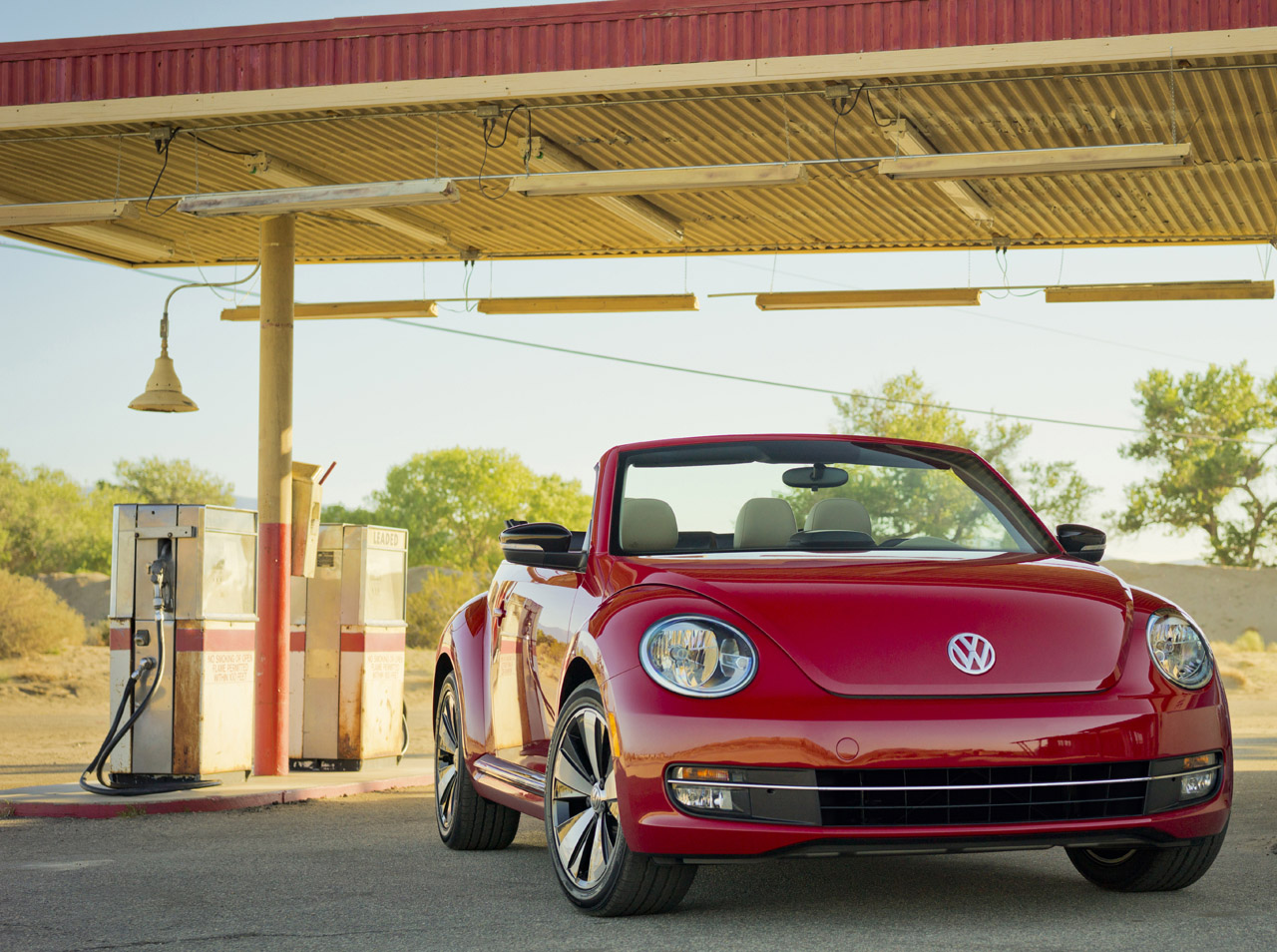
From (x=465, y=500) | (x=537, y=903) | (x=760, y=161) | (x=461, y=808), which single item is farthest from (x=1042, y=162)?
(x=465, y=500)

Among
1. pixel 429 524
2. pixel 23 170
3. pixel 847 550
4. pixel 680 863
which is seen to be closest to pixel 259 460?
pixel 23 170

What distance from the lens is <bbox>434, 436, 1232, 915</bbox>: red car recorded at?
16.0 feet

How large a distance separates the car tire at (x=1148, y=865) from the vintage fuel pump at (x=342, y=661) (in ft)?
25.2

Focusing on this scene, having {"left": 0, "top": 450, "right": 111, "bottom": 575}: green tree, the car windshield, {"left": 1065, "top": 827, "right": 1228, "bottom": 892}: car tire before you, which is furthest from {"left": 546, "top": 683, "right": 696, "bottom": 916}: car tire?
{"left": 0, "top": 450, "right": 111, "bottom": 575}: green tree

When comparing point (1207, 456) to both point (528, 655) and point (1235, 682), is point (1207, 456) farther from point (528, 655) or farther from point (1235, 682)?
point (528, 655)

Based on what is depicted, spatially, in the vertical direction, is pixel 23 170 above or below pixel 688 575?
above

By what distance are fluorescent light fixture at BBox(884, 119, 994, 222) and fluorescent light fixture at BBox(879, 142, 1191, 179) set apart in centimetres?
98

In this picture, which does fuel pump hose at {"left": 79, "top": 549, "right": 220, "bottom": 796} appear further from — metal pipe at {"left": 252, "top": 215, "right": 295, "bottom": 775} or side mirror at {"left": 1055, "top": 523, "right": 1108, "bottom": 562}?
side mirror at {"left": 1055, "top": 523, "right": 1108, "bottom": 562}

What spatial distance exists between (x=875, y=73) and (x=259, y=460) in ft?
18.1

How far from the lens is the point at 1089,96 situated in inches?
431

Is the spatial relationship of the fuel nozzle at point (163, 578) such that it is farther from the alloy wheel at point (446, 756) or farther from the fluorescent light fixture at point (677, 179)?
the alloy wheel at point (446, 756)

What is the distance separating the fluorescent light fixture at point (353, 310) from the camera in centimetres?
1502

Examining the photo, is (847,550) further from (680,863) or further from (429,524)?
(429,524)

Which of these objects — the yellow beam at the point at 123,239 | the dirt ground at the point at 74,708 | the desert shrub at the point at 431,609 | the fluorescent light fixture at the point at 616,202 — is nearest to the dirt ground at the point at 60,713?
the dirt ground at the point at 74,708
